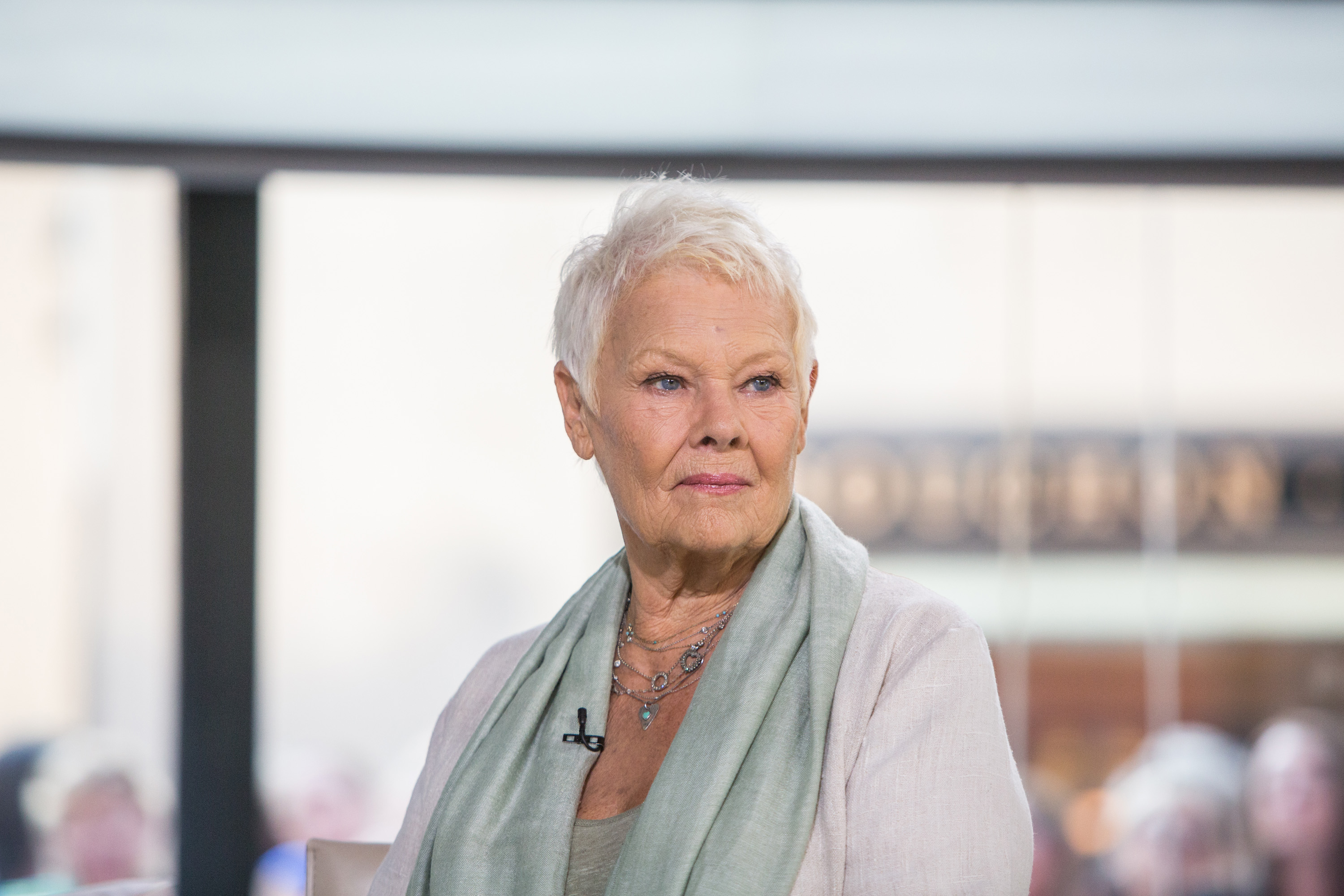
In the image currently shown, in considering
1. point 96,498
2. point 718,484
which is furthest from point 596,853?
point 96,498

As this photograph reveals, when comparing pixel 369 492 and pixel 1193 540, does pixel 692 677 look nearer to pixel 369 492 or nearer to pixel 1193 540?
pixel 369 492

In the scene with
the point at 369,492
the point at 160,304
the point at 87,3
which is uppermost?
the point at 87,3

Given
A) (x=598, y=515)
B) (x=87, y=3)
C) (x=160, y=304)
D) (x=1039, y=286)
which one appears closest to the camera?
(x=87, y=3)

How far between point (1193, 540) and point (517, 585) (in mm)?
2299

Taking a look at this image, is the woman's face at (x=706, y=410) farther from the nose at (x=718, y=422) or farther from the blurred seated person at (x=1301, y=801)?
the blurred seated person at (x=1301, y=801)

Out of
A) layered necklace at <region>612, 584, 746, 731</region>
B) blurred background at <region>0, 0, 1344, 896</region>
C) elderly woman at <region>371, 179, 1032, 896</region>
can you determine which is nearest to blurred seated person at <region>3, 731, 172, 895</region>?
blurred background at <region>0, 0, 1344, 896</region>

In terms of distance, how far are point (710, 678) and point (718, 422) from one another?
308mm

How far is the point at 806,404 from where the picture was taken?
150 centimetres

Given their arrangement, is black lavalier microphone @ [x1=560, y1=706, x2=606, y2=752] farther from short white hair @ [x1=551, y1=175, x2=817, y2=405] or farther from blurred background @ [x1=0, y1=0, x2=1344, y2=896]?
blurred background @ [x1=0, y1=0, x2=1344, y2=896]

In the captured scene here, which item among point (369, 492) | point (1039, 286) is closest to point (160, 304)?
point (369, 492)

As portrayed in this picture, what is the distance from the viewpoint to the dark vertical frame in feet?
10.9

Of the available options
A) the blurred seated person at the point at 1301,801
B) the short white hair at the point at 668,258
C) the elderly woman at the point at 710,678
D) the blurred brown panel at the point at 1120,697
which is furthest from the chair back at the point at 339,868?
the blurred seated person at the point at 1301,801

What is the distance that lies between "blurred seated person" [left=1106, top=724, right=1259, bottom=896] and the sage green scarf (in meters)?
2.80

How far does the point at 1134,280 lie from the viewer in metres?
3.88
